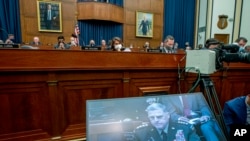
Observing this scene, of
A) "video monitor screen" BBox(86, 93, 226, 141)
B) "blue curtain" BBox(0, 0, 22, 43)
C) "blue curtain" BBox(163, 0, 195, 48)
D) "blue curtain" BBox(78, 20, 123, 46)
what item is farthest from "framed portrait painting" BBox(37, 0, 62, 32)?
"video monitor screen" BBox(86, 93, 226, 141)

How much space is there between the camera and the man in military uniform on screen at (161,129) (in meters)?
0.67

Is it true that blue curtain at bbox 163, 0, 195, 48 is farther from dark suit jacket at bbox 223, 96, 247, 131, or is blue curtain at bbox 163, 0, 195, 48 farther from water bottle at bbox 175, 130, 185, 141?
water bottle at bbox 175, 130, 185, 141

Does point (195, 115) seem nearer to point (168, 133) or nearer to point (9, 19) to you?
point (168, 133)

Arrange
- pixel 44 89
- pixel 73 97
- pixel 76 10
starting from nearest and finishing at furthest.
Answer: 1. pixel 44 89
2. pixel 73 97
3. pixel 76 10

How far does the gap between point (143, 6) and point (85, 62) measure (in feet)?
21.4

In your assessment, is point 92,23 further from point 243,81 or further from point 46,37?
point 243,81

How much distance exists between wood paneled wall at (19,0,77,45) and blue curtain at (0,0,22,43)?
142mm

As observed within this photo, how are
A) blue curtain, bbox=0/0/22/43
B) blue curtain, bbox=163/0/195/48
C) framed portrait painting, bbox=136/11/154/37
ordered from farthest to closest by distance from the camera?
1. blue curtain, bbox=163/0/195/48
2. framed portrait painting, bbox=136/11/154/37
3. blue curtain, bbox=0/0/22/43

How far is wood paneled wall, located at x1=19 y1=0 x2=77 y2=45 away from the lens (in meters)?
5.82

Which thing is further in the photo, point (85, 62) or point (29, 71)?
point (85, 62)

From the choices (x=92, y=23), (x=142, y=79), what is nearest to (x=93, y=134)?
(x=142, y=79)

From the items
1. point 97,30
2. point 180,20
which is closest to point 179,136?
point 97,30

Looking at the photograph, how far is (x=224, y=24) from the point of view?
22.2 ft

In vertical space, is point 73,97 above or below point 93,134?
below
